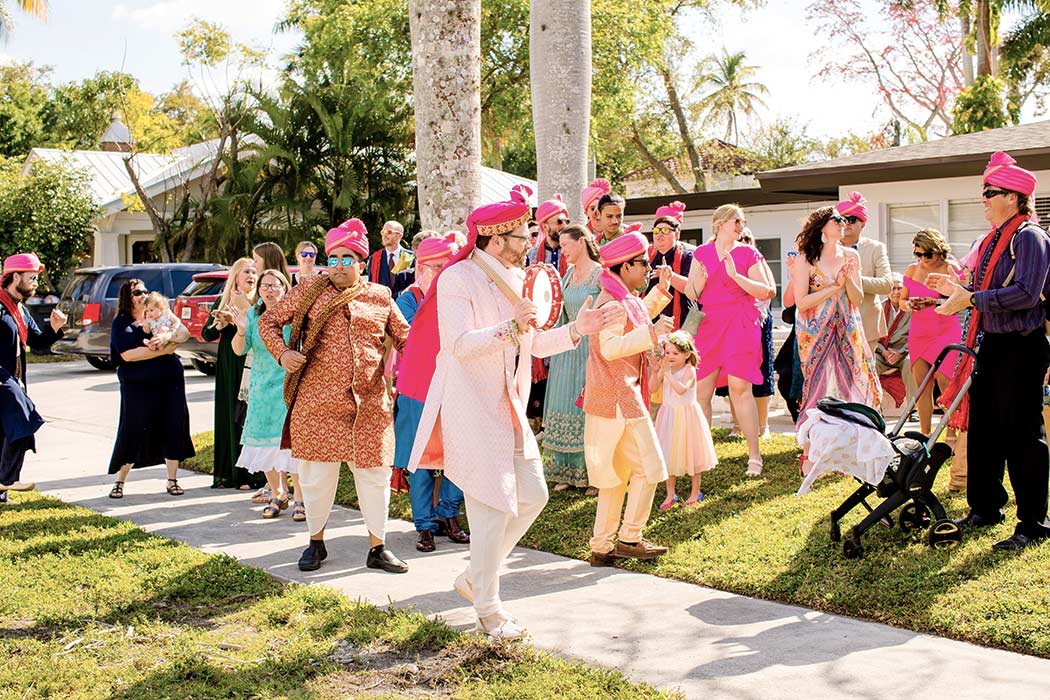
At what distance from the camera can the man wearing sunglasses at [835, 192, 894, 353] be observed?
27.2 ft

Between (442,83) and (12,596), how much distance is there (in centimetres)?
540

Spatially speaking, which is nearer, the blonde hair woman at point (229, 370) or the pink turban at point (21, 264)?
the pink turban at point (21, 264)

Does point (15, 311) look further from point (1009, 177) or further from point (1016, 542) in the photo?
point (1016, 542)

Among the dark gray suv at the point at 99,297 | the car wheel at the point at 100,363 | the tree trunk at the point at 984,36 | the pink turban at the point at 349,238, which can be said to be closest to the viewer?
the pink turban at the point at 349,238

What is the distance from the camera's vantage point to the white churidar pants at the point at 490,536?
514 cm

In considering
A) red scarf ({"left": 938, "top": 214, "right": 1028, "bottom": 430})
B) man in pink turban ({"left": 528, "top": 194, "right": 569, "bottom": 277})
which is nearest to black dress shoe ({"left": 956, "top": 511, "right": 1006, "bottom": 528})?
red scarf ({"left": 938, "top": 214, "right": 1028, "bottom": 430})

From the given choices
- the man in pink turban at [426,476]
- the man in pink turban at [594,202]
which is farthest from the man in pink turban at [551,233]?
the man in pink turban at [426,476]

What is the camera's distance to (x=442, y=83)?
9320 millimetres

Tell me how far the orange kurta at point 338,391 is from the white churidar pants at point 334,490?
10 centimetres

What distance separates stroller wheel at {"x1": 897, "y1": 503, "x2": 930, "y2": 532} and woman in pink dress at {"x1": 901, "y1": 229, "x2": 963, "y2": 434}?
1881 millimetres

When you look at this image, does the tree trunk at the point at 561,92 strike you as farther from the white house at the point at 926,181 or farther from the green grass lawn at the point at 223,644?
the green grass lawn at the point at 223,644

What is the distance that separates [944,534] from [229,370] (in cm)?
583

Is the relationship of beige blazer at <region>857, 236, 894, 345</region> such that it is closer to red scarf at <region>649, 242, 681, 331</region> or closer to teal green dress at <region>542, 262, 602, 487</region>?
red scarf at <region>649, 242, 681, 331</region>

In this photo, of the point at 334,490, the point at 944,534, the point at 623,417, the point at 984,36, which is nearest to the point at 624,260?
the point at 623,417
